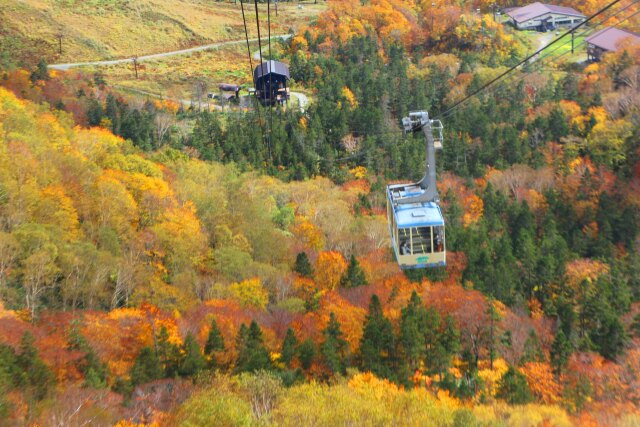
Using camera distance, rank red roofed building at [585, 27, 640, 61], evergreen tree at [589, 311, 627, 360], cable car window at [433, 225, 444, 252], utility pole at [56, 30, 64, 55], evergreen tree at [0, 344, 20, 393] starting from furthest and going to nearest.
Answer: utility pole at [56, 30, 64, 55]
red roofed building at [585, 27, 640, 61]
evergreen tree at [589, 311, 627, 360]
evergreen tree at [0, 344, 20, 393]
cable car window at [433, 225, 444, 252]

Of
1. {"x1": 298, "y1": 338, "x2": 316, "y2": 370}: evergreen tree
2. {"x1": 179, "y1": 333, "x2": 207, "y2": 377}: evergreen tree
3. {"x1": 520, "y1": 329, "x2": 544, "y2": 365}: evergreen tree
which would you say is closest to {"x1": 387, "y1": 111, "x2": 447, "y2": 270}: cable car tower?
{"x1": 298, "y1": 338, "x2": 316, "y2": 370}: evergreen tree

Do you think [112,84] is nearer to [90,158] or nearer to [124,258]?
[90,158]

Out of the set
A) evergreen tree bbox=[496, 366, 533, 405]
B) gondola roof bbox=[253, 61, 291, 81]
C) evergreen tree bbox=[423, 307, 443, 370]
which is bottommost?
evergreen tree bbox=[496, 366, 533, 405]

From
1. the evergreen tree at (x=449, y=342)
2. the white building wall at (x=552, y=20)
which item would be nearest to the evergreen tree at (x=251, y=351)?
the evergreen tree at (x=449, y=342)

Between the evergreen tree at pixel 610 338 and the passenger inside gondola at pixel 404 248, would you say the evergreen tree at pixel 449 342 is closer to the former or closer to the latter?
the evergreen tree at pixel 610 338

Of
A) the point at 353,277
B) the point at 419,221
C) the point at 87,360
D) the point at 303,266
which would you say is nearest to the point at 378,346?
the point at 353,277

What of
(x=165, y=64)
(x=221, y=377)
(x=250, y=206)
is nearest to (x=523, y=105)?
(x=250, y=206)

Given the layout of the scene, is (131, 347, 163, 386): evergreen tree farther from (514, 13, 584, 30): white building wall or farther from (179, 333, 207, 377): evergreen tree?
(514, 13, 584, 30): white building wall
